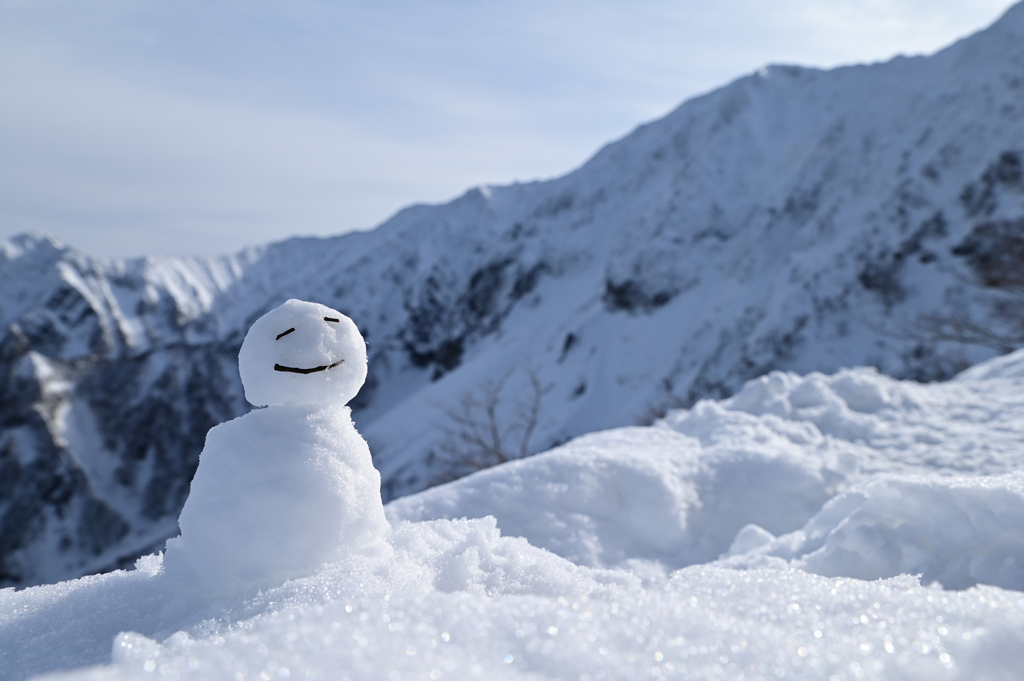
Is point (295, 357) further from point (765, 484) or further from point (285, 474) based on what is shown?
point (765, 484)

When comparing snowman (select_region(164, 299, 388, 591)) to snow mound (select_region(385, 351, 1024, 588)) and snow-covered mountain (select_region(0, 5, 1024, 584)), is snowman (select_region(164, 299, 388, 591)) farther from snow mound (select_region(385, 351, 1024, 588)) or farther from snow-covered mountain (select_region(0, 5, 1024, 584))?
snow-covered mountain (select_region(0, 5, 1024, 584))

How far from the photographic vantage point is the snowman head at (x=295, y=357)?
1.62m

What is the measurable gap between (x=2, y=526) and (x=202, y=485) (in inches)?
3423

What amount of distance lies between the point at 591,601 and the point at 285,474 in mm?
822

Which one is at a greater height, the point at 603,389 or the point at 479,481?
the point at 479,481

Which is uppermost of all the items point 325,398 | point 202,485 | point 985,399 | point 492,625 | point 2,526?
point 325,398

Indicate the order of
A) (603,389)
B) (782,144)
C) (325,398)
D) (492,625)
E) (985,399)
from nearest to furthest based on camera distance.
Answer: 1. (492,625)
2. (325,398)
3. (985,399)
4. (603,389)
5. (782,144)

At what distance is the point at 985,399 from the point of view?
4984mm

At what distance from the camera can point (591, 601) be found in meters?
1.28

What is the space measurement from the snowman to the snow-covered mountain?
342 inches

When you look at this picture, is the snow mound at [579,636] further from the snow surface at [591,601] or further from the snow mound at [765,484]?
the snow mound at [765,484]

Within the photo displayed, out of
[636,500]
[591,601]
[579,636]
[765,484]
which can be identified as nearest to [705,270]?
[765,484]

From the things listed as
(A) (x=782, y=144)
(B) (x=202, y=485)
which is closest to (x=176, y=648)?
(B) (x=202, y=485)

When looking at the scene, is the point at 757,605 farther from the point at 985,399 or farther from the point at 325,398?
the point at 985,399
